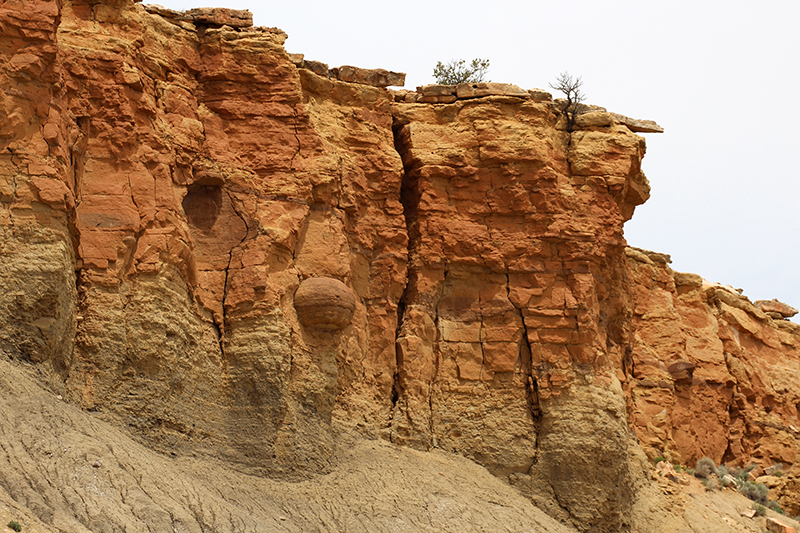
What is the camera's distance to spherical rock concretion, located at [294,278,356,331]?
15688 mm

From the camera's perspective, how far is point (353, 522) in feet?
46.2

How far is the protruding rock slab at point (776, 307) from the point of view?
98.8ft

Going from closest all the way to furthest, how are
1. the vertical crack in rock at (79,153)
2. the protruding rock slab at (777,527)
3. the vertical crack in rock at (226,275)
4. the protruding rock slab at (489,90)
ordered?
the vertical crack in rock at (79,153) < the vertical crack in rock at (226,275) < the protruding rock slab at (489,90) < the protruding rock slab at (777,527)

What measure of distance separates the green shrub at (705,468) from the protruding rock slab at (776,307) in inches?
343

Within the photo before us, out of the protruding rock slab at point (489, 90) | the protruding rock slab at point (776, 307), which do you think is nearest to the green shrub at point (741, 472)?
the protruding rock slab at point (776, 307)

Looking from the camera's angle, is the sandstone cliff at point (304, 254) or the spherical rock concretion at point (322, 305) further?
the spherical rock concretion at point (322, 305)

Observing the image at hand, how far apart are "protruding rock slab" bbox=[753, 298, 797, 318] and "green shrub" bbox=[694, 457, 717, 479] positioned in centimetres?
872

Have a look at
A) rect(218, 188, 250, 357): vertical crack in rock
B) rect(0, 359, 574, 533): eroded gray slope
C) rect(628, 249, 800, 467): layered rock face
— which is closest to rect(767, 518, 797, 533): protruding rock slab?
rect(628, 249, 800, 467): layered rock face

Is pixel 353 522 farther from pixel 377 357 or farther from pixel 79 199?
pixel 79 199

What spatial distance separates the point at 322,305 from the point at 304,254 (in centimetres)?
117

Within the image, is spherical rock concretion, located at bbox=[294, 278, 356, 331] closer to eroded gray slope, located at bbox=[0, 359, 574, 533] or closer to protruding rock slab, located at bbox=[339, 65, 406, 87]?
eroded gray slope, located at bbox=[0, 359, 574, 533]

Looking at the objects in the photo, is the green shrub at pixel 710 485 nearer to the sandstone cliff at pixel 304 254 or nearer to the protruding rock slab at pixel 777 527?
the protruding rock slab at pixel 777 527

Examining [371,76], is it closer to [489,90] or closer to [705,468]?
[489,90]

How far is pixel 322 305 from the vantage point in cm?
1568
